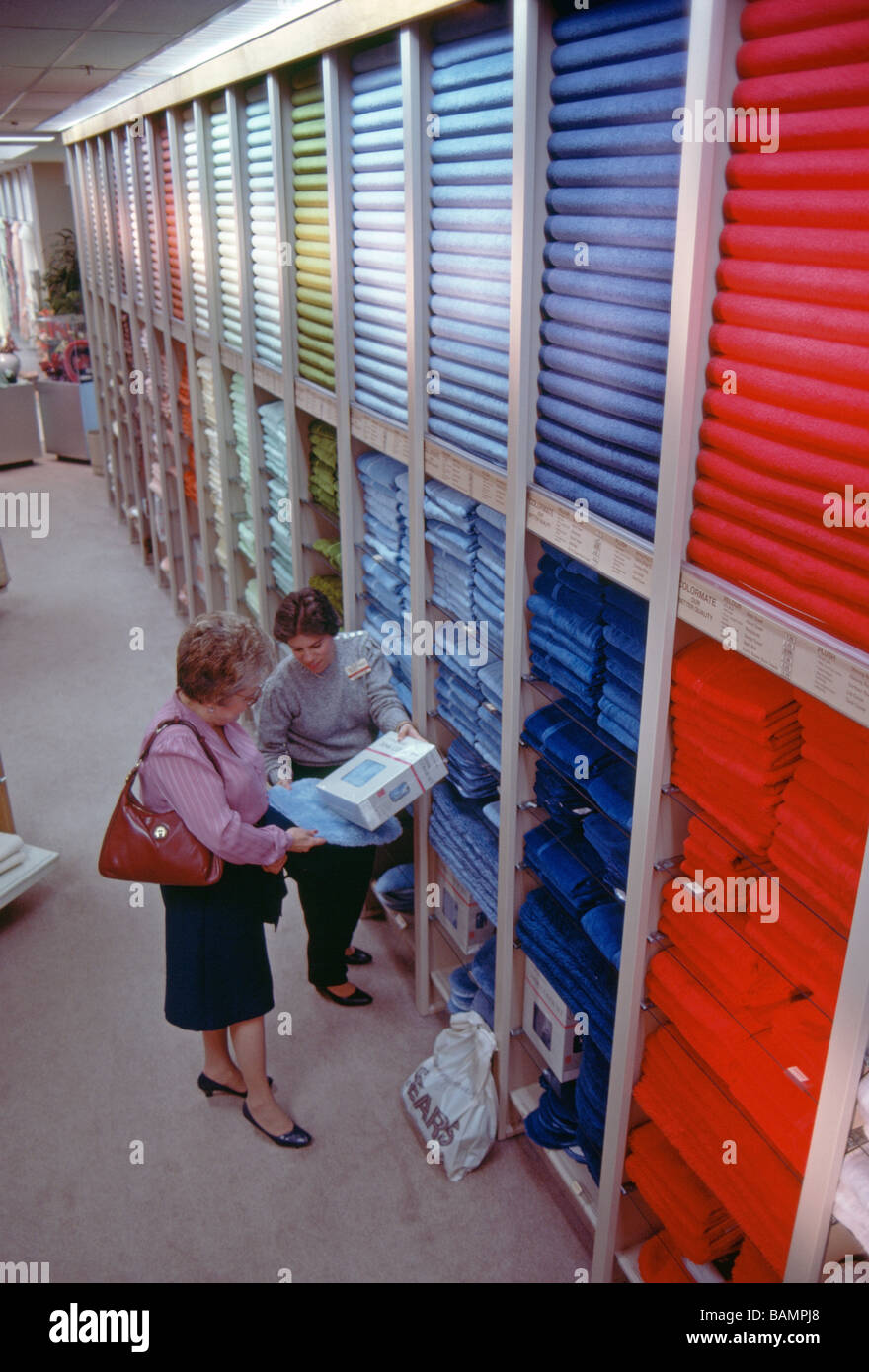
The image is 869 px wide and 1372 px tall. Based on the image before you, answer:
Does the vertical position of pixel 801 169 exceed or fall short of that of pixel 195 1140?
it exceeds it

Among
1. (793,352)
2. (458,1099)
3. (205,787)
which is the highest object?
(793,352)

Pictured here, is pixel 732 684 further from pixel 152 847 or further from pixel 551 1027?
pixel 152 847

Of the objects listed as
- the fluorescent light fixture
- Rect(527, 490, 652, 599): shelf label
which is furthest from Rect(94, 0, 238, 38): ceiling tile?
Rect(527, 490, 652, 599): shelf label

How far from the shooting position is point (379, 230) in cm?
362

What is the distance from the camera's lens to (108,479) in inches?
449

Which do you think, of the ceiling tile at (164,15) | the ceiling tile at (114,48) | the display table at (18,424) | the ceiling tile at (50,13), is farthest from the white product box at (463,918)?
the display table at (18,424)

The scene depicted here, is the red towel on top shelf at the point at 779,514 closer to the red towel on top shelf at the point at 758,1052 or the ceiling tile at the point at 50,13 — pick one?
the red towel on top shelf at the point at 758,1052

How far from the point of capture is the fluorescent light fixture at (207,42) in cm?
402

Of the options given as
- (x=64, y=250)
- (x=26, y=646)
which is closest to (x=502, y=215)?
(x=26, y=646)

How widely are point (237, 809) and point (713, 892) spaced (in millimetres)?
1537

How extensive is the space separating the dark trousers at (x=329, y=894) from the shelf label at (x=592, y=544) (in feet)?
5.65

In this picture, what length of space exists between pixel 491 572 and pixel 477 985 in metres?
1.55

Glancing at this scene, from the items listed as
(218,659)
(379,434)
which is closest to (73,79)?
(379,434)

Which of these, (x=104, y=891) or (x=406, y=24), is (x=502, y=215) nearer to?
(x=406, y=24)
